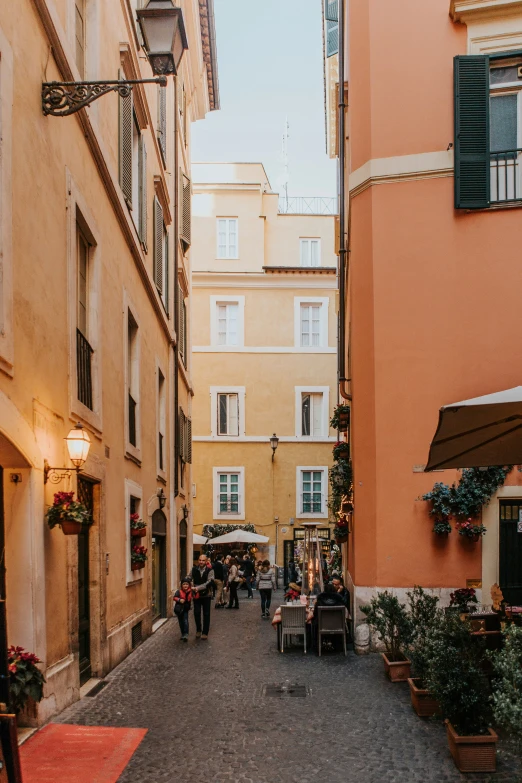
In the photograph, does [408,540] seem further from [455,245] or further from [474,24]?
[474,24]

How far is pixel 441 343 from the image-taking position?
12.4m

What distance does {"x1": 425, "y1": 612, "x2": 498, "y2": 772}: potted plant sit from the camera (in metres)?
6.32

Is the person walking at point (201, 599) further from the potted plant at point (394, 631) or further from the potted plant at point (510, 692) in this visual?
the potted plant at point (510, 692)

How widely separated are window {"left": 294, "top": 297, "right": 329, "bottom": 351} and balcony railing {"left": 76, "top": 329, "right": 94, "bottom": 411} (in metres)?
24.1

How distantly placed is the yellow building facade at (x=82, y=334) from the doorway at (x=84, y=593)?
0.04 meters

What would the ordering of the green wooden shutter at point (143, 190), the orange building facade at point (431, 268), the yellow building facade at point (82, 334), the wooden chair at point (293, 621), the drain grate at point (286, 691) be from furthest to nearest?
1. the green wooden shutter at point (143, 190)
2. the wooden chair at point (293, 621)
3. the orange building facade at point (431, 268)
4. the drain grate at point (286, 691)
5. the yellow building facade at point (82, 334)

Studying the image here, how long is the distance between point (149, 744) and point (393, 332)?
720 cm

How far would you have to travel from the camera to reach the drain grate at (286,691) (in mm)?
9375

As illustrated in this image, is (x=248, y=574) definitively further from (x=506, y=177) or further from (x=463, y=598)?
(x=506, y=177)

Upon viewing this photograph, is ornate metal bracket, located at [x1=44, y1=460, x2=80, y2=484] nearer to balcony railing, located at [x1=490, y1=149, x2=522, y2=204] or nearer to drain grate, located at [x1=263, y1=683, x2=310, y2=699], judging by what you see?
drain grate, located at [x1=263, y1=683, x2=310, y2=699]

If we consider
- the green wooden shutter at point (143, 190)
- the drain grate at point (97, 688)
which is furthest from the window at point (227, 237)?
the drain grate at point (97, 688)

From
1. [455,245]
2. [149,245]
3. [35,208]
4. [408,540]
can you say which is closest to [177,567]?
[149,245]

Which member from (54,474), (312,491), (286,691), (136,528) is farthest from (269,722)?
(312,491)

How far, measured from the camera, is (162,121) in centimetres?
1902
